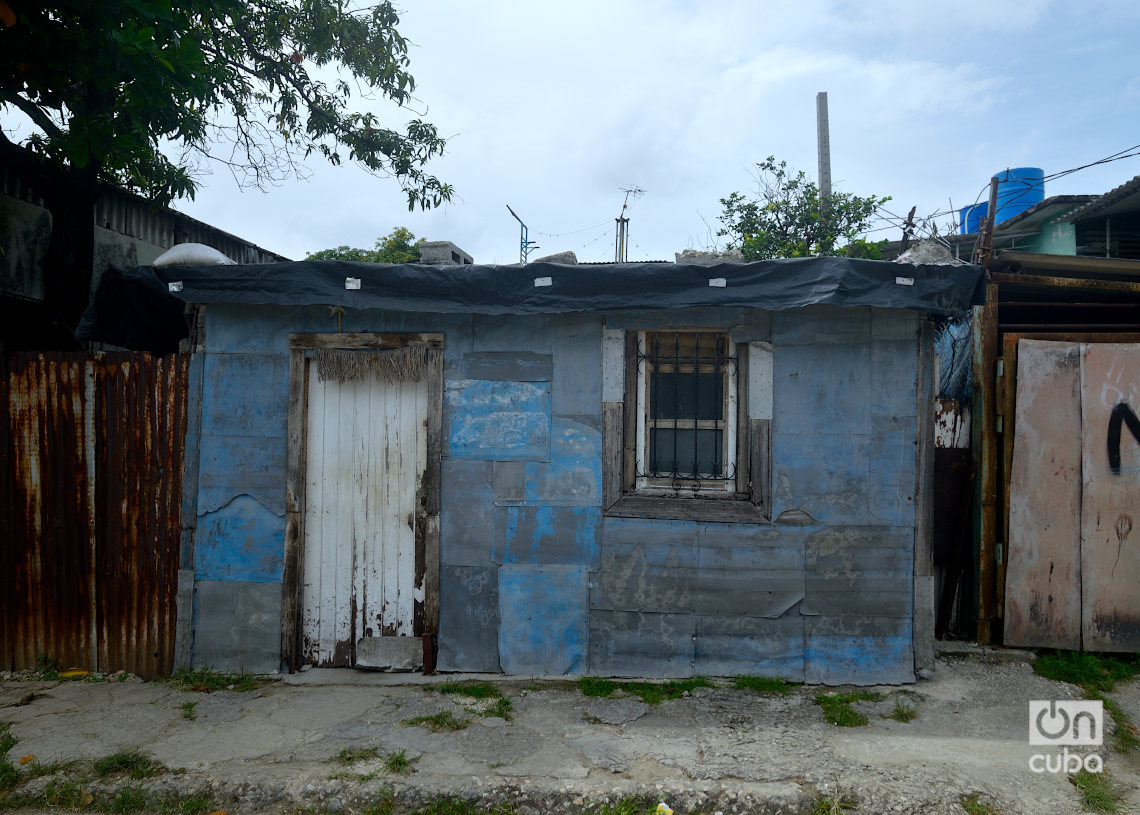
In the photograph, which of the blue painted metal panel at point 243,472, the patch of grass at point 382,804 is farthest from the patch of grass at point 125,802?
the blue painted metal panel at point 243,472

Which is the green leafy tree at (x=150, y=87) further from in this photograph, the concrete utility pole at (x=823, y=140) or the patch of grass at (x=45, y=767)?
the concrete utility pole at (x=823, y=140)

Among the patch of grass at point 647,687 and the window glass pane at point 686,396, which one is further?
the window glass pane at point 686,396

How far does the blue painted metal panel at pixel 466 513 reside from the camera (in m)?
5.07

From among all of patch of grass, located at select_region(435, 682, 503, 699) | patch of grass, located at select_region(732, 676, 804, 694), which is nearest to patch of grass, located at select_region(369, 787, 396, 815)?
patch of grass, located at select_region(435, 682, 503, 699)

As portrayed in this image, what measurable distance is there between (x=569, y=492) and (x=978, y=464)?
3472 millimetres

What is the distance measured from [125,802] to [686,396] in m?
4.11

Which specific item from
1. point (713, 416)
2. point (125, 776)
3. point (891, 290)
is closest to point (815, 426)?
point (713, 416)

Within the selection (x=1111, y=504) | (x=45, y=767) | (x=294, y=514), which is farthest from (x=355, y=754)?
(x=1111, y=504)

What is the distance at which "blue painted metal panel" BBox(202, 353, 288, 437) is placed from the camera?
5.16 m

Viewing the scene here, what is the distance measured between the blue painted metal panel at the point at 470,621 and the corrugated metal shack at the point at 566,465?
0.05 feet

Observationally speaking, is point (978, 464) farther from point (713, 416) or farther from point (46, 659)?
point (46, 659)

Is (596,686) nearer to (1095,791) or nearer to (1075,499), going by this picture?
(1095,791)

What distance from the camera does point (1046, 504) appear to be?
17.9 ft

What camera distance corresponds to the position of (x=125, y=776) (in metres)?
3.73
